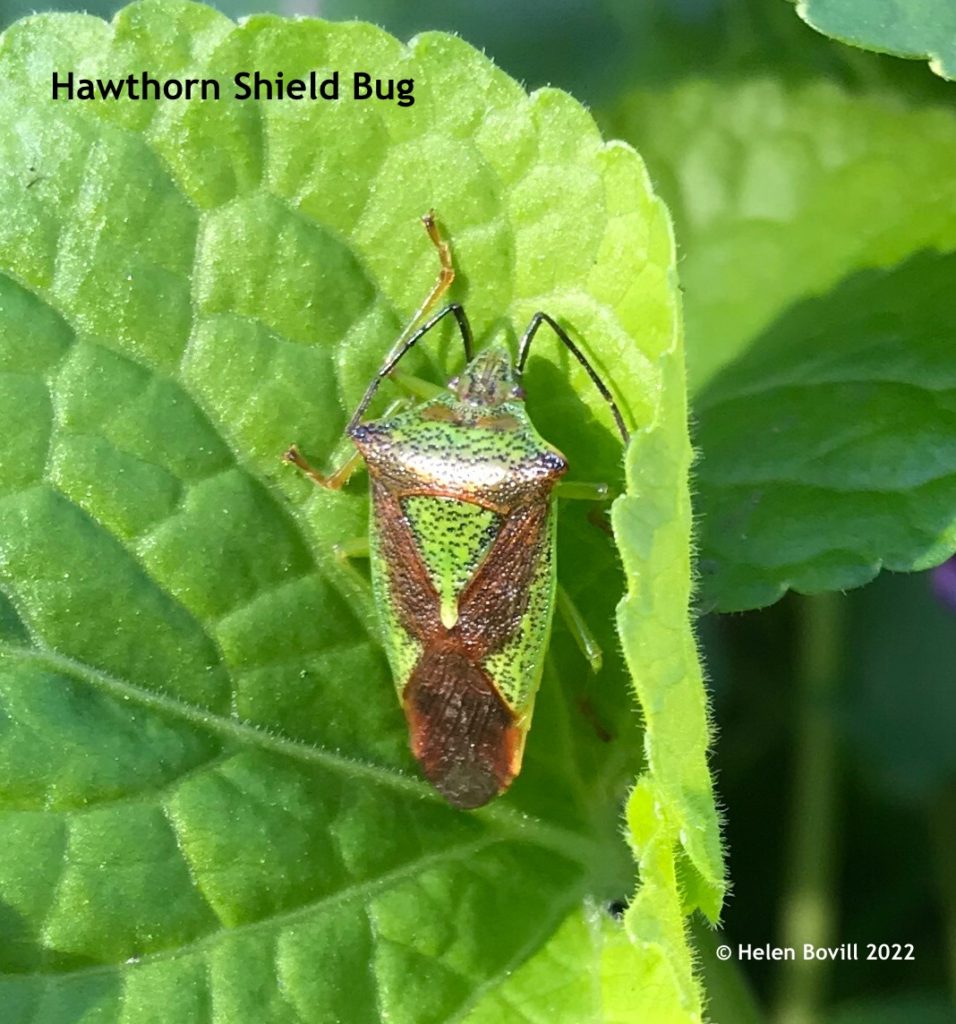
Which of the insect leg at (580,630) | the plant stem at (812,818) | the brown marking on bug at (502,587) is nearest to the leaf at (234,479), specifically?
the brown marking on bug at (502,587)

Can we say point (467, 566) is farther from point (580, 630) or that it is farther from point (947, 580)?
point (947, 580)

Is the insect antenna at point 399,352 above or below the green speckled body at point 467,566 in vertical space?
above

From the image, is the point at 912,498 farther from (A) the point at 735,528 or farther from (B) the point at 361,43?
(B) the point at 361,43

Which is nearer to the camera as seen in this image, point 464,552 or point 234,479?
point 234,479

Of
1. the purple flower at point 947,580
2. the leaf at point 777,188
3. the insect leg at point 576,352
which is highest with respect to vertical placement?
the leaf at point 777,188

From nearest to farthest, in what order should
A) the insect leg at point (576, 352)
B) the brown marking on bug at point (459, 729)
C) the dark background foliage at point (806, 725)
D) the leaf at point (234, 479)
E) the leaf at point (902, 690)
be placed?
1. the leaf at point (234, 479)
2. the insect leg at point (576, 352)
3. the brown marking on bug at point (459, 729)
4. the dark background foliage at point (806, 725)
5. the leaf at point (902, 690)

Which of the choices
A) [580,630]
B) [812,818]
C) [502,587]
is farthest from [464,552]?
[812,818]

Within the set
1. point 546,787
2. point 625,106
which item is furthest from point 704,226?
point 546,787

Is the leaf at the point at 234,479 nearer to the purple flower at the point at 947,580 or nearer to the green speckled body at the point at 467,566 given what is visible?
the green speckled body at the point at 467,566

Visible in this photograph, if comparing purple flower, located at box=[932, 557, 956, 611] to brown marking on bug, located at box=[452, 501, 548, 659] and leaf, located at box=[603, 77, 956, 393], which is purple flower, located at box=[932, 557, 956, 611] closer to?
leaf, located at box=[603, 77, 956, 393]
